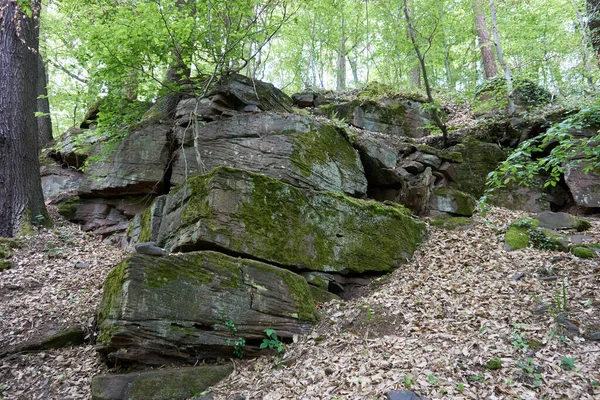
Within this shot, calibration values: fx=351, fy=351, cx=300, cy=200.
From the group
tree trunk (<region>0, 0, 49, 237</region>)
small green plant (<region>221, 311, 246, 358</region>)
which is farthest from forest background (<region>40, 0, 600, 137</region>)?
small green plant (<region>221, 311, 246, 358</region>)

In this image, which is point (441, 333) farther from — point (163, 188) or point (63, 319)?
point (163, 188)

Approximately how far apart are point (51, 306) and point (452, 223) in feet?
28.1

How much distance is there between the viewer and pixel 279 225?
657 centimetres

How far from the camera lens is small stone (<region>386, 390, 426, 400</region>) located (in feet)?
12.2

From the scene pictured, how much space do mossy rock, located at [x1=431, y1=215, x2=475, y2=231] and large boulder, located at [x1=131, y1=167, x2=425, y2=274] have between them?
0.99m

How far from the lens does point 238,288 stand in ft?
17.5

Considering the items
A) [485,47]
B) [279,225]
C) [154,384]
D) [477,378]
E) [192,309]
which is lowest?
[154,384]

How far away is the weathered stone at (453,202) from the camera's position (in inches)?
374

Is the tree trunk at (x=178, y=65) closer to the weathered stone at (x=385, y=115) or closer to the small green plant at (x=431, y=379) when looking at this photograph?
the weathered stone at (x=385, y=115)

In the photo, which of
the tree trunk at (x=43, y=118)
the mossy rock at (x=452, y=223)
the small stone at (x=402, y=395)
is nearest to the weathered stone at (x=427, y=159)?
the mossy rock at (x=452, y=223)

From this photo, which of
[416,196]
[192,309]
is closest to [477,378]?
[192,309]

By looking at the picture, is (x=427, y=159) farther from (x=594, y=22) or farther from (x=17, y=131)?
(x=17, y=131)

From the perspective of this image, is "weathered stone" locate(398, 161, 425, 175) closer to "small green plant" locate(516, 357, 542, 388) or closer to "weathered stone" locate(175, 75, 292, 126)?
"weathered stone" locate(175, 75, 292, 126)

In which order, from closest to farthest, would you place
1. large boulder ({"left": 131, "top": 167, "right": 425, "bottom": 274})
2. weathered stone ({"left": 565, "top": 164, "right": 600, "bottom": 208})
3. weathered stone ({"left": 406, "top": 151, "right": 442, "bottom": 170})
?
large boulder ({"left": 131, "top": 167, "right": 425, "bottom": 274})
weathered stone ({"left": 565, "top": 164, "right": 600, "bottom": 208})
weathered stone ({"left": 406, "top": 151, "right": 442, "bottom": 170})
